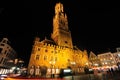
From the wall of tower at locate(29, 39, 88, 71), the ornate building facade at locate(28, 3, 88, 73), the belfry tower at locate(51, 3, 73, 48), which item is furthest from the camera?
the belfry tower at locate(51, 3, 73, 48)

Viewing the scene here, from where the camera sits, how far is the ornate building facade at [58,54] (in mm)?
34625

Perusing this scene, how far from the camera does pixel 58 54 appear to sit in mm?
40312

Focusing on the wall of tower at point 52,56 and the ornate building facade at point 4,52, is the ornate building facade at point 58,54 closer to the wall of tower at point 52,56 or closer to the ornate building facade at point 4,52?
the wall of tower at point 52,56

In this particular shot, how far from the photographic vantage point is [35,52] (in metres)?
34.5

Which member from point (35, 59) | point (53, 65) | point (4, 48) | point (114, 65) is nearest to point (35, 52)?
point (35, 59)

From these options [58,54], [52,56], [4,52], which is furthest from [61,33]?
[4,52]

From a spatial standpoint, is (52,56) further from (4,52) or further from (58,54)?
(4,52)

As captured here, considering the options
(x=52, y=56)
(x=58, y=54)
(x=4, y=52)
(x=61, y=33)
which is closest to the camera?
(x=4, y=52)

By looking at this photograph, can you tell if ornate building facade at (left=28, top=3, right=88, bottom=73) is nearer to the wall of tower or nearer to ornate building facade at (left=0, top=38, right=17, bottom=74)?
the wall of tower

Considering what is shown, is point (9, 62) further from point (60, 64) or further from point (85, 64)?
point (85, 64)

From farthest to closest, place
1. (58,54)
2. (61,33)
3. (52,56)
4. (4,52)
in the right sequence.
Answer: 1. (61,33)
2. (58,54)
3. (52,56)
4. (4,52)

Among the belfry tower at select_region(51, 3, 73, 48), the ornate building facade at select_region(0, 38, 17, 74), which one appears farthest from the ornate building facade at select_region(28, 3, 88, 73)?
the ornate building facade at select_region(0, 38, 17, 74)

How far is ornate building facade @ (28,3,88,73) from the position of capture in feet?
114

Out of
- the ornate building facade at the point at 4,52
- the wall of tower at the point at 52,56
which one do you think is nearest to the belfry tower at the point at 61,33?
the wall of tower at the point at 52,56
